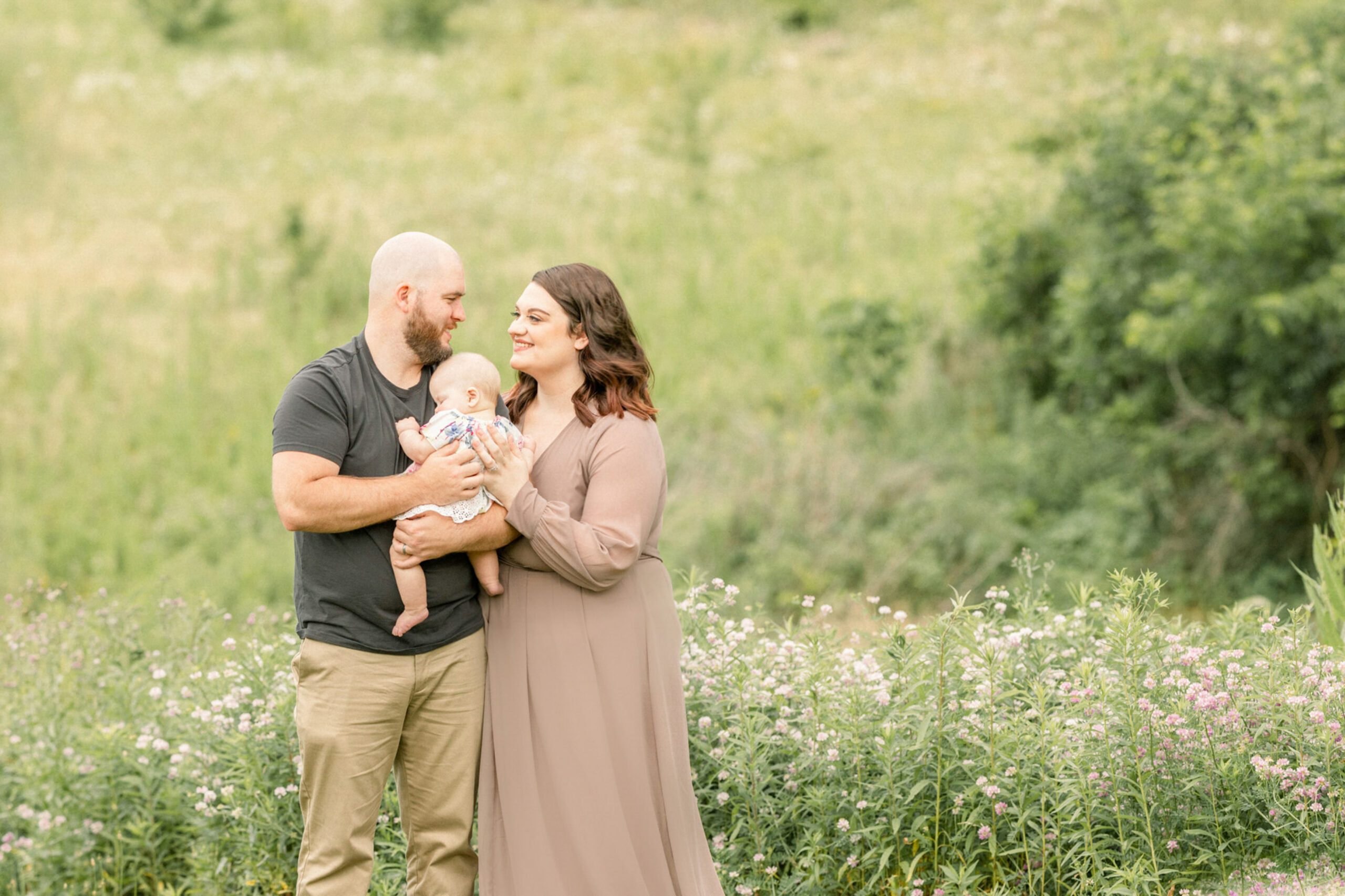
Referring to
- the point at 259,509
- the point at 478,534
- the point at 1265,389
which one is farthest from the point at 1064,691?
the point at 259,509

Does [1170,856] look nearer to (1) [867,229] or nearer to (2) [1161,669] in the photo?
(2) [1161,669]

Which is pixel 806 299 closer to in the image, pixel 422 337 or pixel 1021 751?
pixel 1021 751

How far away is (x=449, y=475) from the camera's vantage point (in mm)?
3342

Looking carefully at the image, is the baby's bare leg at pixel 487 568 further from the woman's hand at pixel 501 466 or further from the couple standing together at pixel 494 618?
the woman's hand at pixel 501 466

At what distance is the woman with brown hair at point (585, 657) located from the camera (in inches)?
139

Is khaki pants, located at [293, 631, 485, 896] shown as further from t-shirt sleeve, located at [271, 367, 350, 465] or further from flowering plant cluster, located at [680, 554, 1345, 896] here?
flowering plant cluster, located at [680, 554, 1345, 896]

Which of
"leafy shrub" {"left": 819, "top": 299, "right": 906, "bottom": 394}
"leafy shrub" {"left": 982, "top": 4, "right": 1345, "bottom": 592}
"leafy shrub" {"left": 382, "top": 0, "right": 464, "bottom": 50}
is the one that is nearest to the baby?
Result: "leafy shrub" {"left": 982, "top": 4, "right": 1345, "bottom": 592}

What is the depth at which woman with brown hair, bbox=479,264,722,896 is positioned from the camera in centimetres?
354

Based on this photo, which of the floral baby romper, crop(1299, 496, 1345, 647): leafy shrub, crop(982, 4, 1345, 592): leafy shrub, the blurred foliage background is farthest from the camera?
the blurred foliage background

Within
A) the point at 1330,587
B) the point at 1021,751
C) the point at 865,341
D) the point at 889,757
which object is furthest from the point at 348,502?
the point at 865,341

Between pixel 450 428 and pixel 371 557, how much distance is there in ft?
1.43

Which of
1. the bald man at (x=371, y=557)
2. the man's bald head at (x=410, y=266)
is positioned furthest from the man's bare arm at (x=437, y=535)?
the man's bald head at (x=410, y=266)

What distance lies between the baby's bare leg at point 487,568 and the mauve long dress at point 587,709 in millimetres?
72

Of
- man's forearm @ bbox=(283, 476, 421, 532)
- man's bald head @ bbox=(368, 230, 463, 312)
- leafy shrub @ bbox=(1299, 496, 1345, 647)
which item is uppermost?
man's bald head @ bbox=(368, 230, 463, 312)
